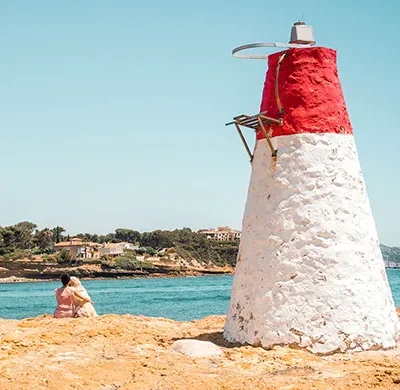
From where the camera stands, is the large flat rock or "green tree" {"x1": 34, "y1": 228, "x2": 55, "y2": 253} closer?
the large flat rock

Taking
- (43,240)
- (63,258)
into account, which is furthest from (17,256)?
(43,240)

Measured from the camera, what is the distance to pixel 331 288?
8.36 metres

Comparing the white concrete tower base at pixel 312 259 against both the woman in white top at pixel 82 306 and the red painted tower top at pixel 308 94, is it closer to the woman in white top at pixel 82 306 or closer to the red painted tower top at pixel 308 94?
the red painted tower top at pixel 308 94

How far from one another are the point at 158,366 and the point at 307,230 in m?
2.38

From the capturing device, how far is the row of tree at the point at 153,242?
99.8 m

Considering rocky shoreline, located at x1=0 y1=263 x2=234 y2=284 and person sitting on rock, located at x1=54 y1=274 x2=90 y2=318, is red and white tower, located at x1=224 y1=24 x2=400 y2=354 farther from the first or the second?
rocky shoreline, located at x1=0 y1=263 x2=234 y2=284

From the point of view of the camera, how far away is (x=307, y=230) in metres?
8.55

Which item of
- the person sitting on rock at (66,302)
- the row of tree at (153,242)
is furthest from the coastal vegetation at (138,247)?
the person sitting on rock at (66,302)

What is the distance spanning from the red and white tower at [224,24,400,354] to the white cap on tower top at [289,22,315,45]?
0.5 inches

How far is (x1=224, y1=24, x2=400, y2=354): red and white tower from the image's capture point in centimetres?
834

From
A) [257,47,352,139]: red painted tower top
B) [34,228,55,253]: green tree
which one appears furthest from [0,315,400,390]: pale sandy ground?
[34,228,55,253]: green tree

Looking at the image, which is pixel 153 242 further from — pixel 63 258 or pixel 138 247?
pixel 63 258

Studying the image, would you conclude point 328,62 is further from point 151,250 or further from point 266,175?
point 151,250

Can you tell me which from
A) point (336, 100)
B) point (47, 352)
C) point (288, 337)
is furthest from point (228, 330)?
point (336, 100)
